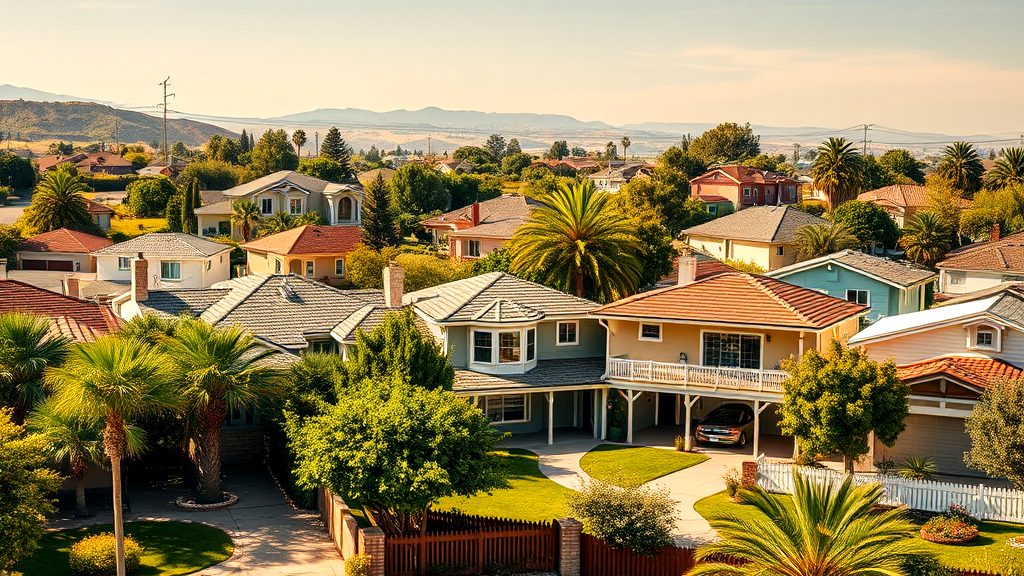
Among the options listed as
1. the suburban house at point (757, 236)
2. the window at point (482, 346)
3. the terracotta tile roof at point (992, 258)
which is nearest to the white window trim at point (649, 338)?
the window at point (482, 346)

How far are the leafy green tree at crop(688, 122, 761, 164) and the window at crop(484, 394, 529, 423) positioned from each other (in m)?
129

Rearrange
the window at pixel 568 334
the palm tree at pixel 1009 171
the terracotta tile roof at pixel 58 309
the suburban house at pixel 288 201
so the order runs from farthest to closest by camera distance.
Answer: the suburban house at pixel 288 201
the palm tree at pixel 1009 171
the window at pixel 568 334
the terracotta tile roof at pixel 58 309

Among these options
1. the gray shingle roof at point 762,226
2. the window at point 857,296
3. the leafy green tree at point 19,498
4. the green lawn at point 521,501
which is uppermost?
the gray shingle roof at point 762,226

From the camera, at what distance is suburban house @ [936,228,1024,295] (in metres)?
65.4

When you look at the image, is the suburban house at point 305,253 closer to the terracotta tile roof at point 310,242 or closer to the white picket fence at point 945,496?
the terracotta tile roof at point 310,242

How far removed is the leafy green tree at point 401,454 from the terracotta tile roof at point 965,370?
14738mm

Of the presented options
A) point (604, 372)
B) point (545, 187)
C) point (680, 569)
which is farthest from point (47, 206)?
point (680, 569)

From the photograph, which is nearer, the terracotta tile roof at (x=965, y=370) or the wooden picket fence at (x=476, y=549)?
the wooden picket fence at (x=476, y=549)

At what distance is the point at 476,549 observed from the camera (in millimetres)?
28359

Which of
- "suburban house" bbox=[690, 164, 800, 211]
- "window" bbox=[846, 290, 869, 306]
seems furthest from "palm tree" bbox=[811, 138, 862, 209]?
"window" bbox=[846, 290, 869, 306]

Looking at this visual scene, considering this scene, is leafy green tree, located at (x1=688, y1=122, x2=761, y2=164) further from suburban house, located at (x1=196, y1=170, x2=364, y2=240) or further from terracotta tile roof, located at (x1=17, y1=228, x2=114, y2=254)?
terracotta tile roof, located at (x1=17, y1=228, x2=114, y2=254)

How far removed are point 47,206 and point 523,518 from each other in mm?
74284

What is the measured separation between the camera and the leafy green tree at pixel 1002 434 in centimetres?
3027

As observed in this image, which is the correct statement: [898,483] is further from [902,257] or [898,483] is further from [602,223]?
[902,257]
